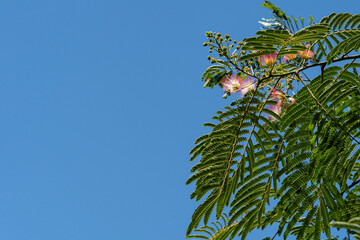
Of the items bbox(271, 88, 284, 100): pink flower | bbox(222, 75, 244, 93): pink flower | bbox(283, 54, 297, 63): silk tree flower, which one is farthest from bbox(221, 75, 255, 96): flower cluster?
bbox(283, 54, 297, 63): silk tree flower

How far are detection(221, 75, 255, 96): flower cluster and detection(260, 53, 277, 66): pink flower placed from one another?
0.49ft

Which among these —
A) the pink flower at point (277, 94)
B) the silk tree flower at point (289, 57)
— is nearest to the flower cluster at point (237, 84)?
the pink flower at point (277, 94)

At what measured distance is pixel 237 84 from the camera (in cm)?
323

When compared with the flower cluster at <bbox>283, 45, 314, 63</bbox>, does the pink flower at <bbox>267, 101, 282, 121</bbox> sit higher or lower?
lower

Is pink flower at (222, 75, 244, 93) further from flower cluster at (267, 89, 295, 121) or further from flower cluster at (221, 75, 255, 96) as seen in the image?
flower cluster at (267, 89, 295, 121)

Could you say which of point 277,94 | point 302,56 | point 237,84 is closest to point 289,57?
point 302,56

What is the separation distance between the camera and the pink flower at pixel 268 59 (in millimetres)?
3061

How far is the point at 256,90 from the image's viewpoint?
305cm

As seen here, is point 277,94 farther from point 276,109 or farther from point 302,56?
point 302,56

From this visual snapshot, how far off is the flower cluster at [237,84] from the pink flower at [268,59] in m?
0.15

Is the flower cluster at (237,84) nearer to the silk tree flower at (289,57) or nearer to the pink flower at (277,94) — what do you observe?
the pink flower at (277,94)

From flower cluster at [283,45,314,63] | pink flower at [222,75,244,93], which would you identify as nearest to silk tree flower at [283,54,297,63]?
flower cluster at [283,45,314,63]

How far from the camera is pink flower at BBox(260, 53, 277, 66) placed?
3061 millimetres

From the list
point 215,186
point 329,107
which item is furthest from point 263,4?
point 215,186
